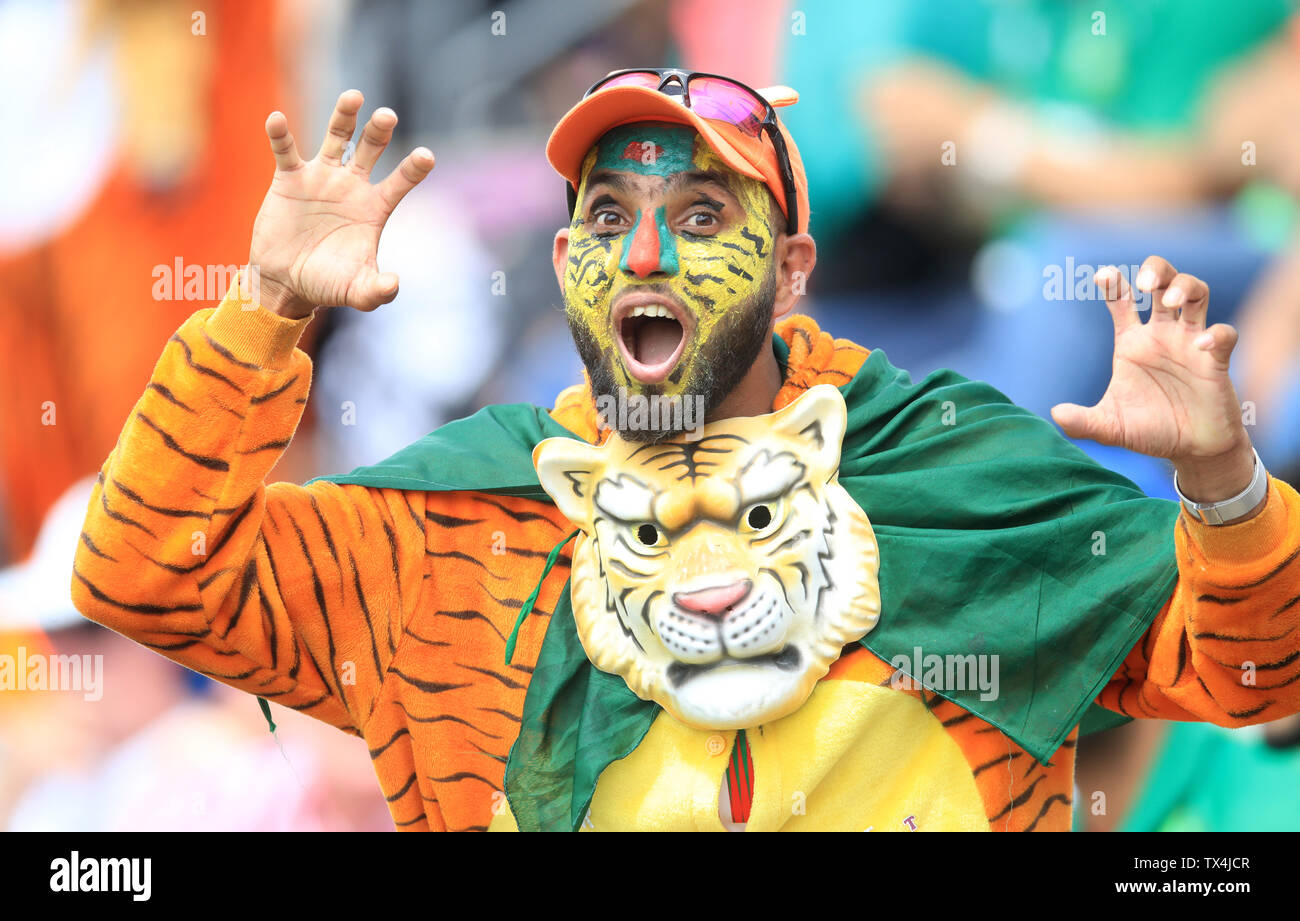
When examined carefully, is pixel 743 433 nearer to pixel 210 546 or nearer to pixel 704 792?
pixel 704 792

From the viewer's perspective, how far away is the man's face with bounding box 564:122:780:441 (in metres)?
2.24

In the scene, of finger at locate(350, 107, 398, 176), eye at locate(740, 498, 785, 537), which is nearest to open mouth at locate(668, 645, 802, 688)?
eye at locate(740, 498, 785, 537)

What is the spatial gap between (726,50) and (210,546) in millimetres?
2396

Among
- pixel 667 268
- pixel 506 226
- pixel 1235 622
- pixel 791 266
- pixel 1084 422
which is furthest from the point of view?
pixel 506 226

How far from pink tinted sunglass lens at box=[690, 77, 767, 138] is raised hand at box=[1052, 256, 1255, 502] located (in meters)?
0.69

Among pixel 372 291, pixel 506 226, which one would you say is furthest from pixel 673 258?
pixel 506 226

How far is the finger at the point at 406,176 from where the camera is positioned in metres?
2.19

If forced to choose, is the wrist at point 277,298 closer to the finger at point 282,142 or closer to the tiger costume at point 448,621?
the tiger costume at point 448,621

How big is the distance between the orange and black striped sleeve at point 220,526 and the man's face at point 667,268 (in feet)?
1.56

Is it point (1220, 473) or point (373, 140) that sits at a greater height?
point (373, 140)

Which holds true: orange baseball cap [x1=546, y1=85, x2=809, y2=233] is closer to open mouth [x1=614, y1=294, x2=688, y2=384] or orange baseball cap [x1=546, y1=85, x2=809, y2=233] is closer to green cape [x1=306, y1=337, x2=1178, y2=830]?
open mouth [x1=614, y1=294, x2=688, y2=384]

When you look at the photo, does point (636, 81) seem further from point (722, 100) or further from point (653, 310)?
point (653, 310)

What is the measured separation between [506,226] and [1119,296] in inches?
92.9

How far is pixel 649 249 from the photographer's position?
2207 mm
